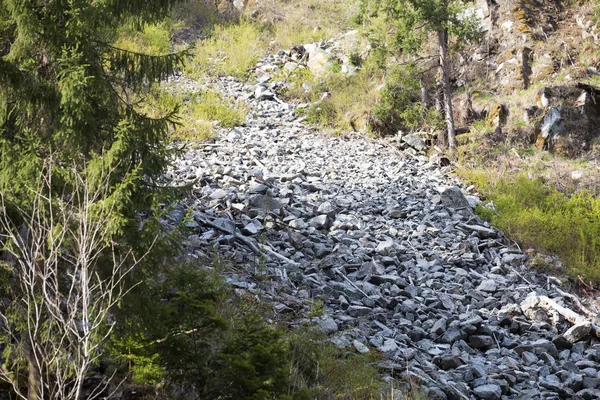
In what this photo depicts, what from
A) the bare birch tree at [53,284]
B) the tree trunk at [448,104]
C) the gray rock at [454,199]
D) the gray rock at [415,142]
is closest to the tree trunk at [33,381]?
the bare birch tree at [53,284]

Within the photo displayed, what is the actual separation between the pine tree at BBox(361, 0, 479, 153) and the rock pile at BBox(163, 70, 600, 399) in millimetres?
1256

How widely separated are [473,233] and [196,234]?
14.1 ft

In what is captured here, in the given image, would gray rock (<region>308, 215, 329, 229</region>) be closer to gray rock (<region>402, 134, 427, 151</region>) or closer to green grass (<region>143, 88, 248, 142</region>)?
green grass (<region>143, 88, 248, 142</region>)

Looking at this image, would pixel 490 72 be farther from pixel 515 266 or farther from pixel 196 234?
Answer: pixel 196 234

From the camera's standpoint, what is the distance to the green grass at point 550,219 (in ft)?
28.0

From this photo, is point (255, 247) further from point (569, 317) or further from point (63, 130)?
point (569, 317)

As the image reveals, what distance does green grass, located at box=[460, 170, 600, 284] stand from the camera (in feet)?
28.0

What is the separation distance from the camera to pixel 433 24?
469 inches

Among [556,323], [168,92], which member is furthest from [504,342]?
[168,92]

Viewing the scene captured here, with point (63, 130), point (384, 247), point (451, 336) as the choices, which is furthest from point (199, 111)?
point (63, 130)

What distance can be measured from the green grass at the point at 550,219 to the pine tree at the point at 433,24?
83.6 inches

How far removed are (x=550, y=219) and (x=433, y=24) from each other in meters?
4.91

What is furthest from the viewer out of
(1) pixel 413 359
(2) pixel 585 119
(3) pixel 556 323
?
(2) pixel 585 119

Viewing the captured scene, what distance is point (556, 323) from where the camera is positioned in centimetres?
691
